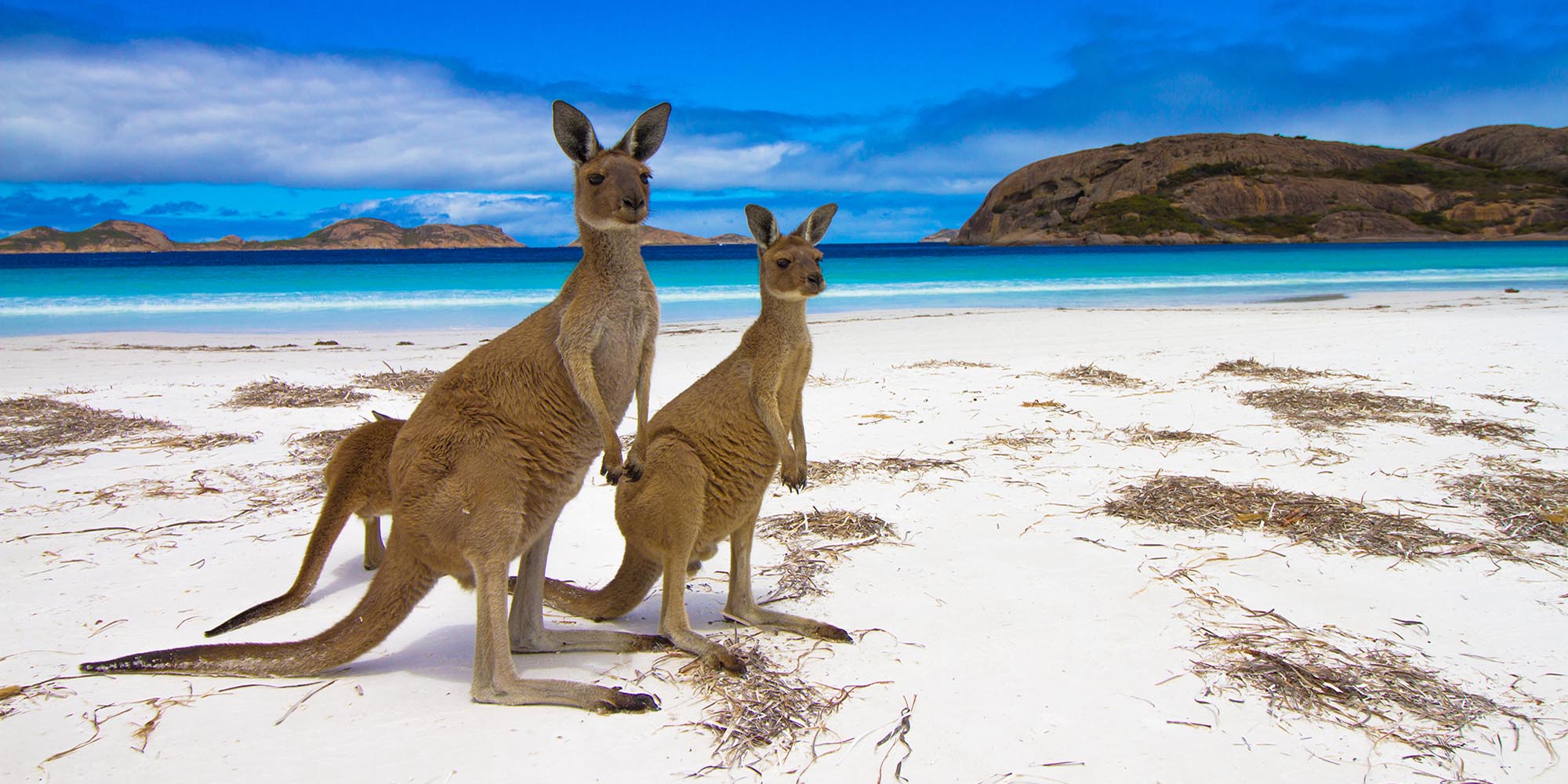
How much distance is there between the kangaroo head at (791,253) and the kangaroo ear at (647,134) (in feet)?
1.61

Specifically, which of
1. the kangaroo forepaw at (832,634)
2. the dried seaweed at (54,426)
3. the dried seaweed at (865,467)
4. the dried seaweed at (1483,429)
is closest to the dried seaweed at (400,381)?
the dried seaweed at (54,426)

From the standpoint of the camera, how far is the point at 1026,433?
219 inches

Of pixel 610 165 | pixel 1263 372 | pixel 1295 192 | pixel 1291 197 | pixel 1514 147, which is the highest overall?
pixel 1514 147

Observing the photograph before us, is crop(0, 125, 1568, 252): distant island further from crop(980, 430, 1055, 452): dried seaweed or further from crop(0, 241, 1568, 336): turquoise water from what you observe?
crop(980, 430, 1055, 452): dried seaweed

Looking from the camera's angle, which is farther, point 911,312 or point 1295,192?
point 1295,192

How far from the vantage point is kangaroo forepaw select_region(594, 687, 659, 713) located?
233 cm

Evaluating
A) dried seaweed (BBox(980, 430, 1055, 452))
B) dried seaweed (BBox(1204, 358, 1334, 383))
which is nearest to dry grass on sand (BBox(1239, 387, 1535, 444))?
dried seaweed (BBox(1204, 358, 1334, 383))

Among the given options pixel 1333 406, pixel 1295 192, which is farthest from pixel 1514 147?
pixel 1333 406

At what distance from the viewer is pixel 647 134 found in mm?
2602

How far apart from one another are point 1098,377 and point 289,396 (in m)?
6.67

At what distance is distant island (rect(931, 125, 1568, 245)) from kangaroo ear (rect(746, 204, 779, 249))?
65120mm

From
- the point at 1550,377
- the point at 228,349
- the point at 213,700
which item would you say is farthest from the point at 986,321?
the point at 213,700

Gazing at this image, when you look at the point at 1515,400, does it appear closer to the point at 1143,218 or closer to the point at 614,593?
the point at 614,593

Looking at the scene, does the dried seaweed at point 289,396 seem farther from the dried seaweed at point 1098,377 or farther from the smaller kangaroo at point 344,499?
the dried seaweed at point 1098,377
